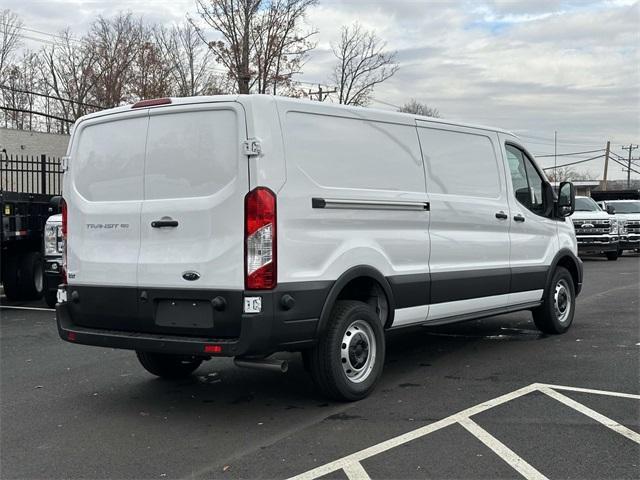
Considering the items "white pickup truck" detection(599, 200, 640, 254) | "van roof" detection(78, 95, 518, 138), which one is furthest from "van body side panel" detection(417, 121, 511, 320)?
"white pickup truck" detection(599, 200, 640, 254)

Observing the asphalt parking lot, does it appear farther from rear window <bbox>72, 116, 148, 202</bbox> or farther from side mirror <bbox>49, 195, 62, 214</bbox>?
side mirror <bbox>49, 195, 62, 214</bbox>

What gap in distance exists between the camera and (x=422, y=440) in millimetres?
4645

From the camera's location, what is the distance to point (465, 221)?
Result: 265 inches

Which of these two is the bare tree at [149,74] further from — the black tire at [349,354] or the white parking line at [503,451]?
the white parking line at [503,451]

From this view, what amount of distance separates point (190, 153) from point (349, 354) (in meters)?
1.96

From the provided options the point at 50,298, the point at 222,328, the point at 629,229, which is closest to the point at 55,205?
the point at 50,298

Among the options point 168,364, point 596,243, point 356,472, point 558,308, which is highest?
point 596,243

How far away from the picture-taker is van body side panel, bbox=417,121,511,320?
6.42 m

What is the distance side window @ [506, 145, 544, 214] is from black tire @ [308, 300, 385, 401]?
2.84m

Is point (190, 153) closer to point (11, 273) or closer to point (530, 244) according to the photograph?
point (530, 244)

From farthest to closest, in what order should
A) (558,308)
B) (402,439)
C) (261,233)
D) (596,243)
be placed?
1. (596,243)
2. (558,308)
3. (261,233)
4. (402,439)

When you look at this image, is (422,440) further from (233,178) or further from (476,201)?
(476,201)

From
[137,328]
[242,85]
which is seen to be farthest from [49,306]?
[242,85]

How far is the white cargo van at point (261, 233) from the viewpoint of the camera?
4.88 meters
